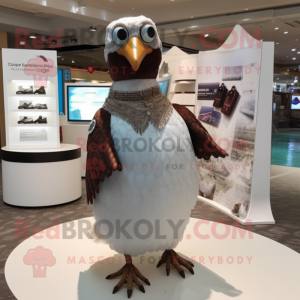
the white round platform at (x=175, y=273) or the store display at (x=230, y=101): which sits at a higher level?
the store display at (x=230, y=101)

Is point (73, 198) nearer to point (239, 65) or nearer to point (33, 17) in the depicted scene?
point (239, 65)

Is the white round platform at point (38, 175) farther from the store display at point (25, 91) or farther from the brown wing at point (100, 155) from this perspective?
the brown wing at point (100, 155)

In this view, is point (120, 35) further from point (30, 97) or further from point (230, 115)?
point (30, 97)

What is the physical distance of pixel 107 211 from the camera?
1306 mm

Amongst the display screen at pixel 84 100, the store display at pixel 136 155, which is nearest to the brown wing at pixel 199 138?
the store display at pixel 136 155

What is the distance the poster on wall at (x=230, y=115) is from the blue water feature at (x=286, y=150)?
375cm

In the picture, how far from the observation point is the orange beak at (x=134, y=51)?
1.21 meters

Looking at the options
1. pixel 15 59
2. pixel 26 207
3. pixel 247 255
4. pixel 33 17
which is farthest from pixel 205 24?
pixel 247 255

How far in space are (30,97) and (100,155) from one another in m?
2.87

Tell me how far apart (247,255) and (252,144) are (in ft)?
5.42

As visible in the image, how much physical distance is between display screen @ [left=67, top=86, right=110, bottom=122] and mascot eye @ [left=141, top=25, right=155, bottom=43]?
12.8 ft

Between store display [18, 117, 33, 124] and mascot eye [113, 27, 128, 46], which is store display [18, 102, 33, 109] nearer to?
store display [18, 117, 33, 124]

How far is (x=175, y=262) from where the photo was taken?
4.75 ft

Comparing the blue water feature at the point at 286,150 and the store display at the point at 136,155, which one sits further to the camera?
the blue water feature at the point at 286,150
